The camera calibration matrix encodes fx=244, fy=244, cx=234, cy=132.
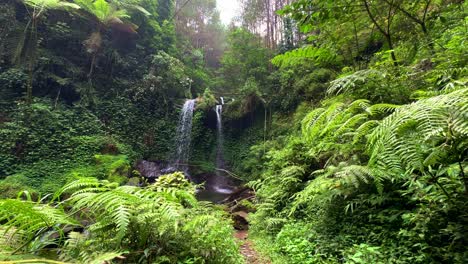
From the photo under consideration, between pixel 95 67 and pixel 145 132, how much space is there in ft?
13.1

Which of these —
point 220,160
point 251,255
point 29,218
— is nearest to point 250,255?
point 251,255

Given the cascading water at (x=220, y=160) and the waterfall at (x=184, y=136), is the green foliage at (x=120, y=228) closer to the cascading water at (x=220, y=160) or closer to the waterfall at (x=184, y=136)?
the cascading water at (x=220, y=160)

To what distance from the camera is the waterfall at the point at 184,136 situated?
Result: 12111mm

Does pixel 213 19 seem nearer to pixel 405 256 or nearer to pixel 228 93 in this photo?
pixel 228 93

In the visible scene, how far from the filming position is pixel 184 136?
12.7 m

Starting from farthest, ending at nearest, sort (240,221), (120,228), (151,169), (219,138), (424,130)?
(219,138) → (151,169) → (240,221) → (424,130) → (120,228)

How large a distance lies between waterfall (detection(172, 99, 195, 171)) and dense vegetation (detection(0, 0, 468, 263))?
1.41ft

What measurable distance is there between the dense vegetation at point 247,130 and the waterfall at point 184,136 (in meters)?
0.43

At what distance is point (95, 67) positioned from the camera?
473 inches

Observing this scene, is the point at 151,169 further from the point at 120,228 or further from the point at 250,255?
the point at 120,228

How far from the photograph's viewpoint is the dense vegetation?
1.51 m

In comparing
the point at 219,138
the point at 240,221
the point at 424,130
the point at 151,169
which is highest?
the point at 219,138

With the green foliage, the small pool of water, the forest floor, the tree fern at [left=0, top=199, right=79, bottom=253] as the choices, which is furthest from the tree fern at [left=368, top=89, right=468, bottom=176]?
the small pool of water

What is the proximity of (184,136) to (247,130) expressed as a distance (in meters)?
3.30
